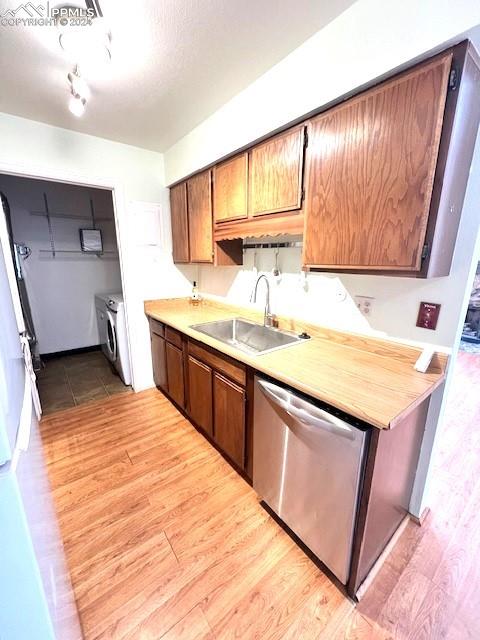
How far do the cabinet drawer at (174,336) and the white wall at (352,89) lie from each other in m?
0.84

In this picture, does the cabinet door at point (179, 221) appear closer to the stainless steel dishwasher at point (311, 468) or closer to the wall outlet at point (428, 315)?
the stainless steel dishwasher at point (311, 468)

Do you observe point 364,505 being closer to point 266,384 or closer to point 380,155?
point 266,384

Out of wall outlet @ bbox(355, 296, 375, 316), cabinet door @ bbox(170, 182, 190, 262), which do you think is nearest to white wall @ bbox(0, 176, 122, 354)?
cabinet door @ bbox(170, 182, 190, 262)

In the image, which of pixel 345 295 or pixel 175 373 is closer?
pixel 345 295

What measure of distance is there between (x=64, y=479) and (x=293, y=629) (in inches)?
61.0

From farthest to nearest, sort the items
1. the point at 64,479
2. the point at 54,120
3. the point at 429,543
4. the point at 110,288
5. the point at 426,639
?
1. the point at 110,288
2. the point at 54,120
3. the point at 64,479
4. the point at 429,543
5. the point at 426,639

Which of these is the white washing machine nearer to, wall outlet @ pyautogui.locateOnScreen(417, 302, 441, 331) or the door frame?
the door frame

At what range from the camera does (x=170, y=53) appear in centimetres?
139

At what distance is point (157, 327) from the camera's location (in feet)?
8.56

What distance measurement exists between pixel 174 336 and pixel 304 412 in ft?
4.69

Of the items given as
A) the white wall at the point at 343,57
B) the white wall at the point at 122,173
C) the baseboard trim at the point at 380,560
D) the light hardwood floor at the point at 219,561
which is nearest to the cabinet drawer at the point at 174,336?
the white wall at the point at 122,173

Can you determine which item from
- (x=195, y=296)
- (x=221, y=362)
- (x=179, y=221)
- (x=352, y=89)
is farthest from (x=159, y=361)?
(x=352, y=89)

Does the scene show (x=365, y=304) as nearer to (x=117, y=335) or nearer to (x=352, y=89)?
(x=352, y=89)

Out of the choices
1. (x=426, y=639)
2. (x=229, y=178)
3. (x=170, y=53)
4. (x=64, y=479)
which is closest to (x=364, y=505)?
(x=426, y=639)
